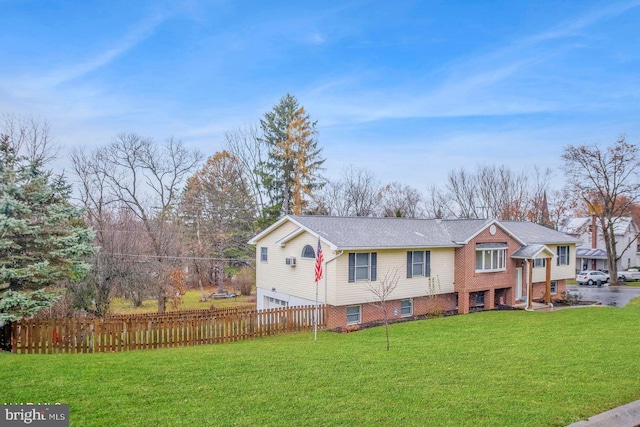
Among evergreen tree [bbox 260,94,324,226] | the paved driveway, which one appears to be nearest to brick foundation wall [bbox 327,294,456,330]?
the paved driveway

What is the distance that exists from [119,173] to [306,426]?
26931 mm

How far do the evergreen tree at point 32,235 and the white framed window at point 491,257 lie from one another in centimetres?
1805

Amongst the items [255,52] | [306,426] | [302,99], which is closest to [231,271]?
[302,99]

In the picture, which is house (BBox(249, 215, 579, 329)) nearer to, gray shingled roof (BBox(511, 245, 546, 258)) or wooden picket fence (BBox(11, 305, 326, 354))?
gray shingled roof (BBox(511, 245, 546, 258))

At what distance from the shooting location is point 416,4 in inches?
693

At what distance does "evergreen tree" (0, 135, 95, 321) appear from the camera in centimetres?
1289

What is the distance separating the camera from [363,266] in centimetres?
1870

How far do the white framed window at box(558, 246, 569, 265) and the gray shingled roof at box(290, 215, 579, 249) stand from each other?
14.6ft

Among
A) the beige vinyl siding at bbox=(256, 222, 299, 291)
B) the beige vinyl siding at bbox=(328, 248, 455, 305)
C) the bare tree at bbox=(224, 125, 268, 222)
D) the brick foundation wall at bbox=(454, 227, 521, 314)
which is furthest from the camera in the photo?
the bare tree at bbox=(224, 125, 268, 222)

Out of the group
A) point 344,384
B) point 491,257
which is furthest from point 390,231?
point 344,384

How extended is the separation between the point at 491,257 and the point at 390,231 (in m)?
6.30

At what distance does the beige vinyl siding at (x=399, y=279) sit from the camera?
59.1 ft

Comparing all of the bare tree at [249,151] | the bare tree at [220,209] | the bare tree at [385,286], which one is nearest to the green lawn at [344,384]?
the bare tree at [385,286]

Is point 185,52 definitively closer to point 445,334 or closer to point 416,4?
point 416,4
